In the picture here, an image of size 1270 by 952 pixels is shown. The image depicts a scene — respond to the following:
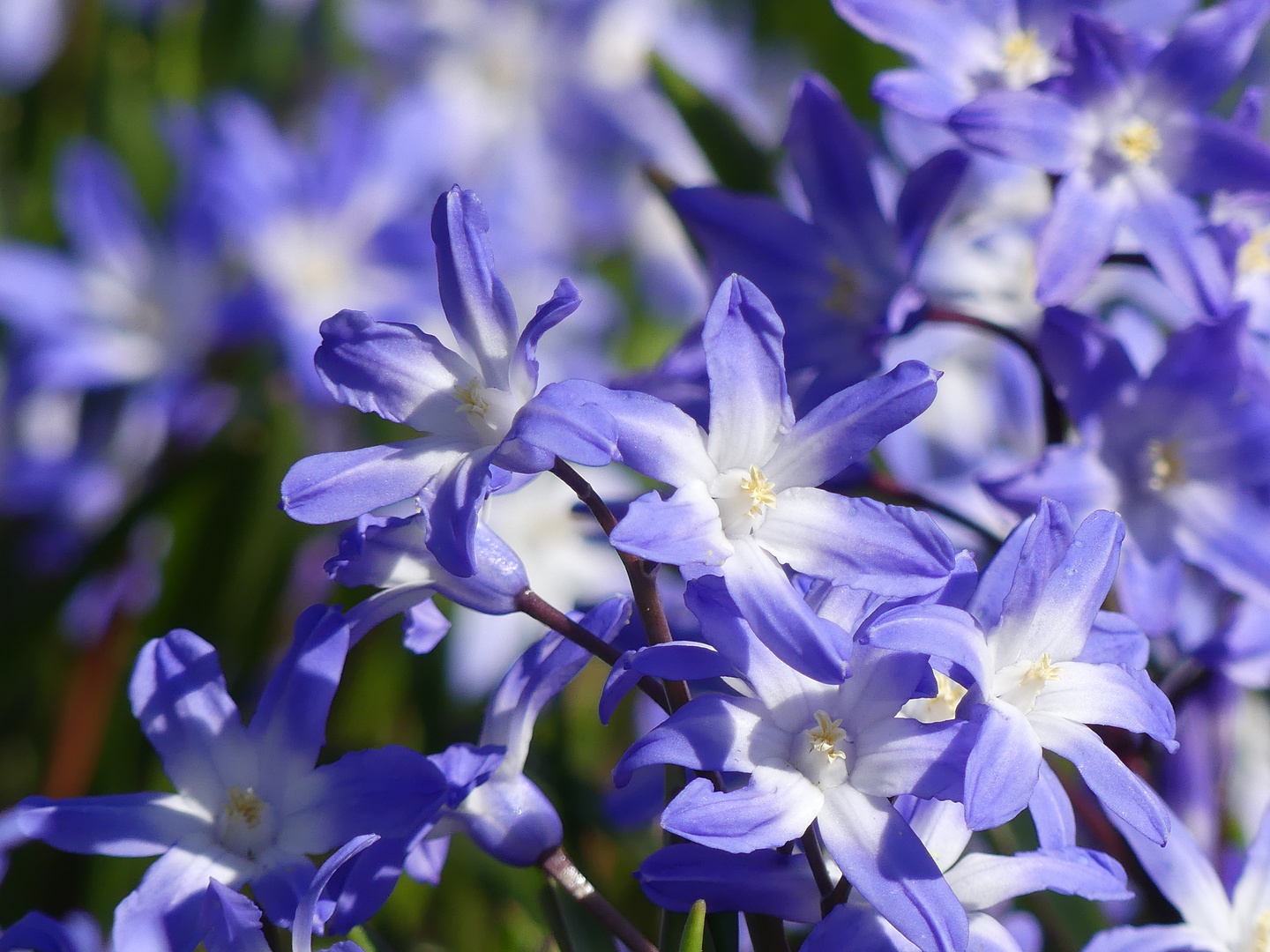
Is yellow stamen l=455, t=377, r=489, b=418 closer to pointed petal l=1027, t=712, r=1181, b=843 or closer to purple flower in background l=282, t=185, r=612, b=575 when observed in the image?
purple flower in background l=282, t=185, r=612, b=575

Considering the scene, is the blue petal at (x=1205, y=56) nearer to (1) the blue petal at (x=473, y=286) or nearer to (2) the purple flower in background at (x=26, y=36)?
(1) the blue petal at (x=473, y=286)

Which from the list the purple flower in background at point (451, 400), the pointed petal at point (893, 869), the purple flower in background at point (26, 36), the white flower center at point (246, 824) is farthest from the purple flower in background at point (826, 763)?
the purple flower in background at point (26, 36)

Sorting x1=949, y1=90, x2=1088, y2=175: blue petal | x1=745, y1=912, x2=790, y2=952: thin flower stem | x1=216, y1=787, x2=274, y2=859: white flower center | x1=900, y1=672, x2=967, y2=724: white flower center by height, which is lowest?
x1=745, y1=912, x2=790, y2=952: thin flower stem

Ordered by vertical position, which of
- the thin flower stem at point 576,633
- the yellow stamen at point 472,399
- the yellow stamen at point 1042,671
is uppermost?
the yellow stamen at point 472,399

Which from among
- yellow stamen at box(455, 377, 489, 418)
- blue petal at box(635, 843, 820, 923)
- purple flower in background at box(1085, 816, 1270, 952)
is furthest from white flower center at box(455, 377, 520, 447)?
purple flower in background at box(1085, 816, 1270, 952)

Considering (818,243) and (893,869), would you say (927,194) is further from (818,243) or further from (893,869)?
(893,869)

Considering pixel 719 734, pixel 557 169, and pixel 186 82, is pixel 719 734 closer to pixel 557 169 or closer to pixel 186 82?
pixel 186 82

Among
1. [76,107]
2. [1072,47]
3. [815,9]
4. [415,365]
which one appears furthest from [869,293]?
[76,107]
